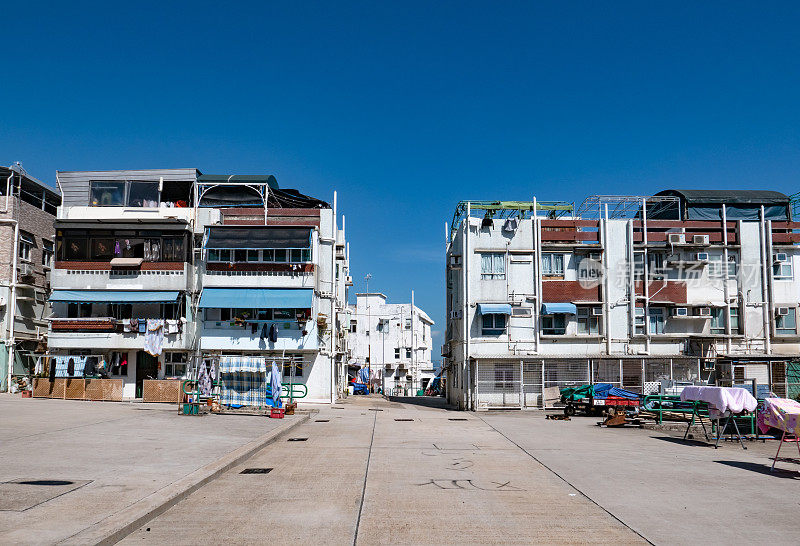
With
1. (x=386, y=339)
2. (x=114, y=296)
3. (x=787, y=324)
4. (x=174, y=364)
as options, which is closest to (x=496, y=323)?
(x=787, y=324)

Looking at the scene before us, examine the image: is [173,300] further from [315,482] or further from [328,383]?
[315,482]

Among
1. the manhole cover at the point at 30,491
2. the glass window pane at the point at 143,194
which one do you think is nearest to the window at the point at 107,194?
the glass window pane at the point at 143,194

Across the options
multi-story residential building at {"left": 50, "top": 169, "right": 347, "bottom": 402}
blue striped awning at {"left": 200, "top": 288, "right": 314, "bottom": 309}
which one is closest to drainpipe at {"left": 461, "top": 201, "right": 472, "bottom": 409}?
multi-story residential building at {"left": 50, "top": 169, "right": 347, "bottom": 402}

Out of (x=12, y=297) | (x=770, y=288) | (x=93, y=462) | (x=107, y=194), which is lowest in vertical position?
(x=93, y=462)

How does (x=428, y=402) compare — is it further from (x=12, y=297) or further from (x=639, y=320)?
(x=12, y=297)

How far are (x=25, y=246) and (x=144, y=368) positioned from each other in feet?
36.0

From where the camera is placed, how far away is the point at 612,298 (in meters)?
37.2

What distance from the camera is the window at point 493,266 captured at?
123ft

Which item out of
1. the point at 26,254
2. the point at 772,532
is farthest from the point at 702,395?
the point at 26,254

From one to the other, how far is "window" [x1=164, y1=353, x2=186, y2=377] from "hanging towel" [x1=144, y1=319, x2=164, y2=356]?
1882 mm

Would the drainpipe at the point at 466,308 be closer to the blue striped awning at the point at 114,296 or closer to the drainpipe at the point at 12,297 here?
the blue striped awning at the point at 114,296

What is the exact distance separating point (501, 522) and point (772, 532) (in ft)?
11.2

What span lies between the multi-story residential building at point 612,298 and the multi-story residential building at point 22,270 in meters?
25.1

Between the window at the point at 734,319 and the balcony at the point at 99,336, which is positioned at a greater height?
the window at the point at 734,319
